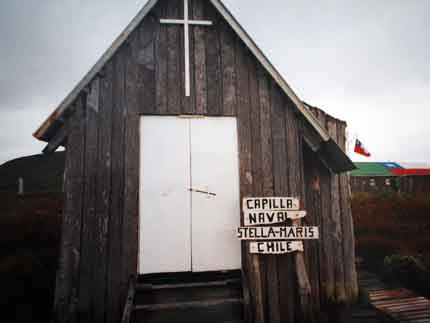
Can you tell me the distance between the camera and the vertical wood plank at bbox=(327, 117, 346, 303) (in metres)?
5.13

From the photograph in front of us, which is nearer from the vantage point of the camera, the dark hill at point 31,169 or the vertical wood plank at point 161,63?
the vertical wood plank at point 161,63

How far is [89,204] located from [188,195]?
1579mm

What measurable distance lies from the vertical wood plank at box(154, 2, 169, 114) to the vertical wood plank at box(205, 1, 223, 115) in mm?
743

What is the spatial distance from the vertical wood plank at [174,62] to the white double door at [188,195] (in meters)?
0.29

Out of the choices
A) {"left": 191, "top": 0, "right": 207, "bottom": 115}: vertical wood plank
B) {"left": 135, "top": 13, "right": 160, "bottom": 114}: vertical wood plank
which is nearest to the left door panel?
{"left": 135, "top": 13, "right": 160, "bottom": 114}: vertical wood plank

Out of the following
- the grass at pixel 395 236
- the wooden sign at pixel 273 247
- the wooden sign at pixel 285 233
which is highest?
the wooden sign at pixel 285 233

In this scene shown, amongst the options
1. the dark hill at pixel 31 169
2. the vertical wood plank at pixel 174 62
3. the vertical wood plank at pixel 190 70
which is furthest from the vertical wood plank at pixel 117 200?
the dark hill at pixel 31 169

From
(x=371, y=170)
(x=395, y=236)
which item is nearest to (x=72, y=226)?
(x=395, y=236)

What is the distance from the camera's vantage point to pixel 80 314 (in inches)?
165

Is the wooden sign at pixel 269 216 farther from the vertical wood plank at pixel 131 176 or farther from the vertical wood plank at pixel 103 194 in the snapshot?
the vertical wood plank at pixel 103 194

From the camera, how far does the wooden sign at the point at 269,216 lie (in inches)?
179

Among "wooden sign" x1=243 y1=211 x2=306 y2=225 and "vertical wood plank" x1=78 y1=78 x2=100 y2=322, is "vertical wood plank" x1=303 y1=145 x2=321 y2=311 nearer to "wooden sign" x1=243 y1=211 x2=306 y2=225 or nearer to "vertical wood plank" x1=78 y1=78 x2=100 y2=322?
"wooden sign" x1=243 y1=211 x2=306 y2=225

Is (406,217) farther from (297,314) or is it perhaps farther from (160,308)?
(160,308)

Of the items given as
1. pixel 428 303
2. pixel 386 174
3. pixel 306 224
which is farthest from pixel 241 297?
pixel 386 174
